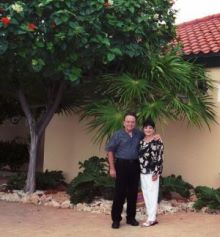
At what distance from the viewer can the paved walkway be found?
660cm

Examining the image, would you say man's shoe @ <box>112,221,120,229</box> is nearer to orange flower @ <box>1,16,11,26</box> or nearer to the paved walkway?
the paved walkway

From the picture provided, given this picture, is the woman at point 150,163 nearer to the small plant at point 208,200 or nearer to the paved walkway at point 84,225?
the paved walkway at point 84,225

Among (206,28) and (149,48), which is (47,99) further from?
(206,28)

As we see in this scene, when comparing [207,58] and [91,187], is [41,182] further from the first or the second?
[207,58]

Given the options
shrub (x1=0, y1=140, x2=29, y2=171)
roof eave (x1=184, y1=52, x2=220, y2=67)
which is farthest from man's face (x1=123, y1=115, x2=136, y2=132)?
shrub (x1=0, y1=140, x2=29, y2=171)

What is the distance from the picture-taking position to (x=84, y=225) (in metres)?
7.12

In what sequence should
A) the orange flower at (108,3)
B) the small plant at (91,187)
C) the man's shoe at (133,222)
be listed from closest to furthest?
the man's shoe at (133,222)
the orange flower at (108,3)
the small plant at (91,187)

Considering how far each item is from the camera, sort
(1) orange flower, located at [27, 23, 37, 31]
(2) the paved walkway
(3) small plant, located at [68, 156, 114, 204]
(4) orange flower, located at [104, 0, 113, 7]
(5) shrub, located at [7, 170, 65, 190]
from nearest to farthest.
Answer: (2) the paved walkway < (1) orange flower, located at [27, 23, 37, 31] < (4) orange flower, located at [104, 0, 113, 7] < (3) small plant, located at [68, 156, 114, 204] < (5) shrub, located at [7, 170, 65, 190]

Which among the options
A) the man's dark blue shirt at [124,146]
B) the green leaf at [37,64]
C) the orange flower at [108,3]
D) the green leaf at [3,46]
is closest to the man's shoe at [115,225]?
the man's dark blue shirt at [124,146]

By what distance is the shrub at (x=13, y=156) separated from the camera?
567 inches

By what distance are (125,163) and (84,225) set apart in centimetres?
116

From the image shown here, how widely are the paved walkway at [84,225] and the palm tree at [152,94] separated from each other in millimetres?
1740

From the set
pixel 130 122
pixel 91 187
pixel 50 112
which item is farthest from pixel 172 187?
pixel 50 112

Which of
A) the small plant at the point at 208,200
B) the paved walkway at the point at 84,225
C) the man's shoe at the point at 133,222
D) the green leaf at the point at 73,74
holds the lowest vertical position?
the paved walkway at the point at 84,225
